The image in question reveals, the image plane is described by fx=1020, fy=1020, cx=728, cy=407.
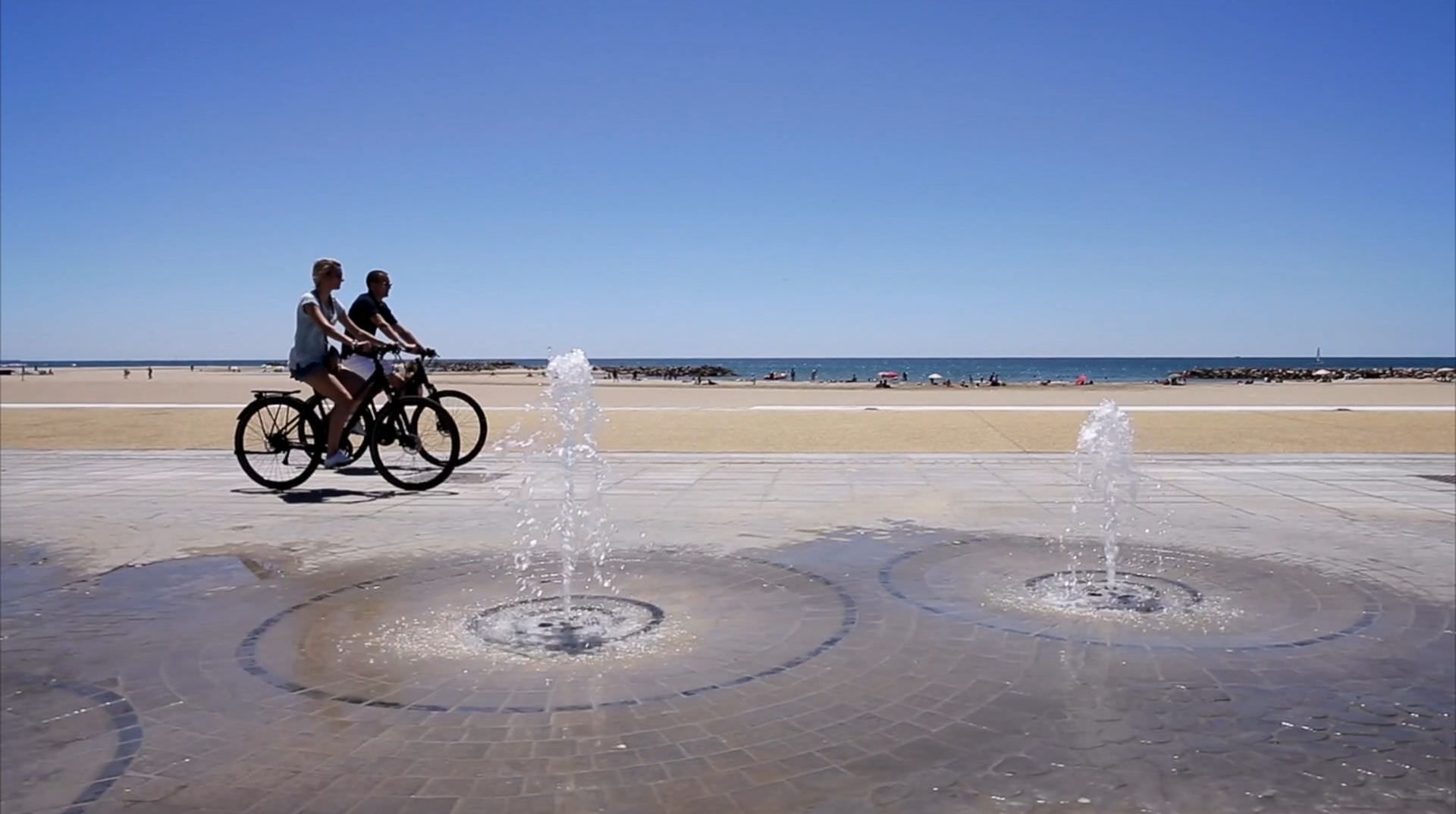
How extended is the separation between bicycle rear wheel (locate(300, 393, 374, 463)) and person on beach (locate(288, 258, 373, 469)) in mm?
137

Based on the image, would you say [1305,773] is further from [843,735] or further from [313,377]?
[313,377]

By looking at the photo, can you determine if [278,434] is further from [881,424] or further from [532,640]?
[881,424]

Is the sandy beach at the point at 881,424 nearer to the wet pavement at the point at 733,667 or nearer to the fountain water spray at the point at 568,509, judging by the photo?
the fountain water spray at the point at 568,509

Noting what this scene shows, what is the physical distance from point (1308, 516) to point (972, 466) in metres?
4.13

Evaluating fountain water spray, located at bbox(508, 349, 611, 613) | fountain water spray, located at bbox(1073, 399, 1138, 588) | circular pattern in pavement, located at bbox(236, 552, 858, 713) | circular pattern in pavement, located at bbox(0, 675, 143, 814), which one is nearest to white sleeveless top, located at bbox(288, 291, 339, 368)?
fountain water spray, located at bbox(508, 349, 611, 613)

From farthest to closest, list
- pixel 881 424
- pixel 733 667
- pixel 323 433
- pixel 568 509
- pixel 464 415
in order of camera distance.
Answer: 1. pixel 881 424
2. pixel 464 415
3. pixel 323 433
4. pixel 568 509
5. pixel 733 667

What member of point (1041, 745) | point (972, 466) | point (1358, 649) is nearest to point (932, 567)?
point (1358, 649)

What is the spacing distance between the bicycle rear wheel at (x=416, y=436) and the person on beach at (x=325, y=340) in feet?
1.47

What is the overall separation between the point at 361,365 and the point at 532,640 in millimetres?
5567

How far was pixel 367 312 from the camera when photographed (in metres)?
10.1

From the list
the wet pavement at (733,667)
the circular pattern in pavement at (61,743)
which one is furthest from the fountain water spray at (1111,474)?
the circular pattern in pavement at (61,743)

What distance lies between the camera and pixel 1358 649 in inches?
189

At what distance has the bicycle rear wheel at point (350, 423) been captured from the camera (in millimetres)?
9875

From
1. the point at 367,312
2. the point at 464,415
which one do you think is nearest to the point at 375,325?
the point at 367,312
